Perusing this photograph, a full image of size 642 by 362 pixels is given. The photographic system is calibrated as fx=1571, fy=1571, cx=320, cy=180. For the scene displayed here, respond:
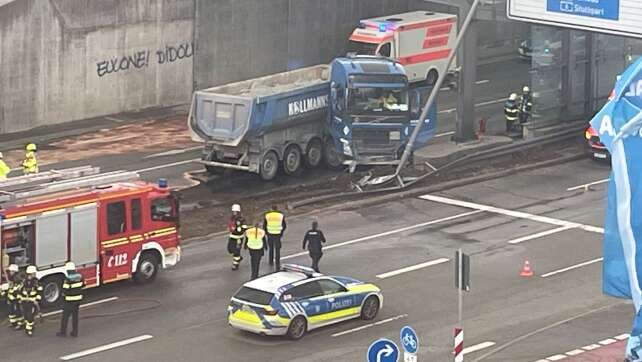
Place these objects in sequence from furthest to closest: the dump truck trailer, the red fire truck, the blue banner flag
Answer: the dump truck trailer < the red fire truck < the blue banner flag

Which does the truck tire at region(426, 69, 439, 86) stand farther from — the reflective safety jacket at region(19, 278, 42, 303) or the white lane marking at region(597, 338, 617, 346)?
the reflective safety jacket at region(19, 278, 42, 303)

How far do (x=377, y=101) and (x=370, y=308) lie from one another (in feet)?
45.6

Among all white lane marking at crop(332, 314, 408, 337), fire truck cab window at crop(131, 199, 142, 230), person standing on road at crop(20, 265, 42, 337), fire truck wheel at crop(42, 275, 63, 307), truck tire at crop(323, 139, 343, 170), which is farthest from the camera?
truck tire at crop(323, 139, 343, 170)

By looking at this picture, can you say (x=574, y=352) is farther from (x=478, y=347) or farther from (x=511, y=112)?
(x=511, y=112)

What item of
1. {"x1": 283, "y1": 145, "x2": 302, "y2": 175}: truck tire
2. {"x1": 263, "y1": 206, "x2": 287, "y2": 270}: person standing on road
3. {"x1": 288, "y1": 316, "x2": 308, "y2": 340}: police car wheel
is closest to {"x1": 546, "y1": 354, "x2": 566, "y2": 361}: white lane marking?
{"x1": 288, "y1": 316, "x2": 308, "y2": 340}: police car wheel

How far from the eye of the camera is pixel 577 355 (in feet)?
92.7

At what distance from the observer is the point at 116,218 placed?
1267 inches

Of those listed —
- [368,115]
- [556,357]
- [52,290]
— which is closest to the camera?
[556,357]

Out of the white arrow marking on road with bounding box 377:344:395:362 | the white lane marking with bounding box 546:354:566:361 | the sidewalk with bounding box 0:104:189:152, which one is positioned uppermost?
the white arrow marking on road with bounding box 377:344:395:362

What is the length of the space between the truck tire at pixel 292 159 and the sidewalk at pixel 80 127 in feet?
27.4

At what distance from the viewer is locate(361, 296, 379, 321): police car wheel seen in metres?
30.4

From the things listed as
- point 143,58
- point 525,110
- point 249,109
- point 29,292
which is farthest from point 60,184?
point 525,110

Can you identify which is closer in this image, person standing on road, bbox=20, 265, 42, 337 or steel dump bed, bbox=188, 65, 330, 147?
person standing on road, bbox=20, 265, 42, 337

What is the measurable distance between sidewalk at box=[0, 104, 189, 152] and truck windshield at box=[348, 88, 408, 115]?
9495 mm
